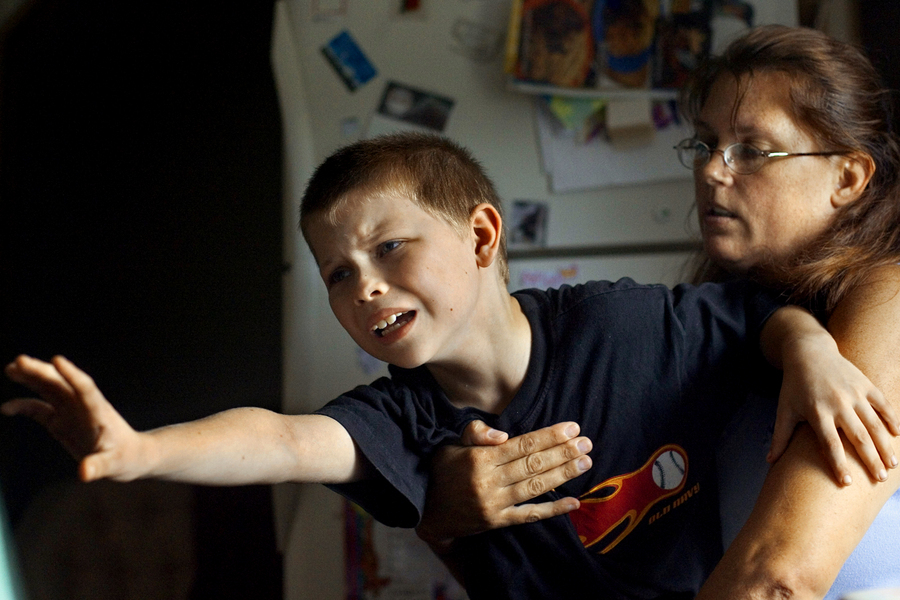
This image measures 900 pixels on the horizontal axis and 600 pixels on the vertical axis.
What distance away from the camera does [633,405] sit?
2.80 feet

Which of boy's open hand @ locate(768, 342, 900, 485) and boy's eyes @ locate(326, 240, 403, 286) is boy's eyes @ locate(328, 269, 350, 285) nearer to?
boy's eyes @ locate(326, 240, 403, 286)

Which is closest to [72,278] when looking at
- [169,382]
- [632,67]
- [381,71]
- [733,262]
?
[169,382]

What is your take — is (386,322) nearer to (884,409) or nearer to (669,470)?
(669,470)

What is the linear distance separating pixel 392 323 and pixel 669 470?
0.41 metres

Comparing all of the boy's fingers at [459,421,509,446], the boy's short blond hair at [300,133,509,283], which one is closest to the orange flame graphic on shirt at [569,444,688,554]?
the boy's fingers at [459,421,509,446]

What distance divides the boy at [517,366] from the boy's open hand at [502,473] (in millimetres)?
30

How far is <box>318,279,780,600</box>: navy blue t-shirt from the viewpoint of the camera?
848 millimetres

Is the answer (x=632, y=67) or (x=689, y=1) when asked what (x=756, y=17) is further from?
(x=632, y=67)

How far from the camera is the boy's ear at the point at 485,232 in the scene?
35.0 inches

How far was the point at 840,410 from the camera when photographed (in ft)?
2.19

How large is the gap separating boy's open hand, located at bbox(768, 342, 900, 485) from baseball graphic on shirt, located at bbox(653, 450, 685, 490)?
16cm

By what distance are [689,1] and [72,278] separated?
176 cm

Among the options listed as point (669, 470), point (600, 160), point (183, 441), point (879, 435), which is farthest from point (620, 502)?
point (600, 160)

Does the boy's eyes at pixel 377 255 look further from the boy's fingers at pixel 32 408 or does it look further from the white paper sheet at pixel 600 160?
the white paper sheet at pixel 600 160
